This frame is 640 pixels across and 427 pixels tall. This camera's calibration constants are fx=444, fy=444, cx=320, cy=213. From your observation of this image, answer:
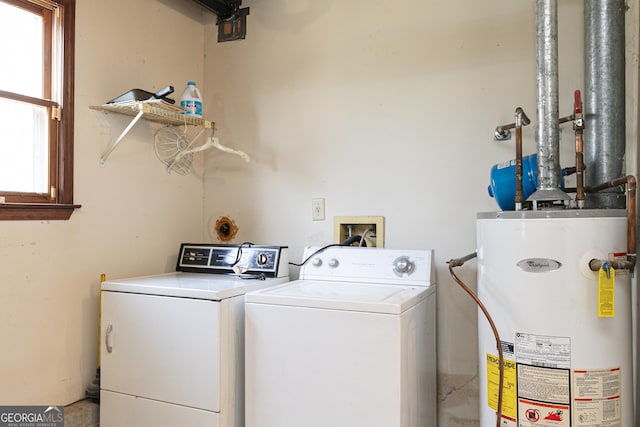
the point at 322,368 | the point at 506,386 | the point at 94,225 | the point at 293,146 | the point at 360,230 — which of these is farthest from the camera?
the point at 293,146

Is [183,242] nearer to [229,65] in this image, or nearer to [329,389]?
[229,65]

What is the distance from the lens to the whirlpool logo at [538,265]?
1.38 metres

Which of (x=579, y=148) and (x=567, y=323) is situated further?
(x=579, y=148)

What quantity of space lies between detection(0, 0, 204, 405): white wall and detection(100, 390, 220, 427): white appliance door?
0.20 metres

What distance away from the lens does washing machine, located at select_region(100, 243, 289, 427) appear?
67.2 inches

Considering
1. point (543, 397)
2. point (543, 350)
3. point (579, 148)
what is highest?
point (579, 148)

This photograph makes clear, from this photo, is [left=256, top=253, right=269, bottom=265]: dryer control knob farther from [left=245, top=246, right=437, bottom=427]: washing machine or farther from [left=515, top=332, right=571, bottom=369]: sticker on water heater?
[left=515, top=332, right=571, bottom=369]: sticker on water heater

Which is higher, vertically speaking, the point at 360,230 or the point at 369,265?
the point at 360,230

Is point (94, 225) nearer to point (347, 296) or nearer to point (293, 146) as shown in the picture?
point (293, 146)

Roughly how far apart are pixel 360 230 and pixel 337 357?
89 cm

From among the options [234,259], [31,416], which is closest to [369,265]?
[234,259]

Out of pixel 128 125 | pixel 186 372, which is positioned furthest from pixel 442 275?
pixel 128 125

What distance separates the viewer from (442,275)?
2107 millimetres

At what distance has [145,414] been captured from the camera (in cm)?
183
